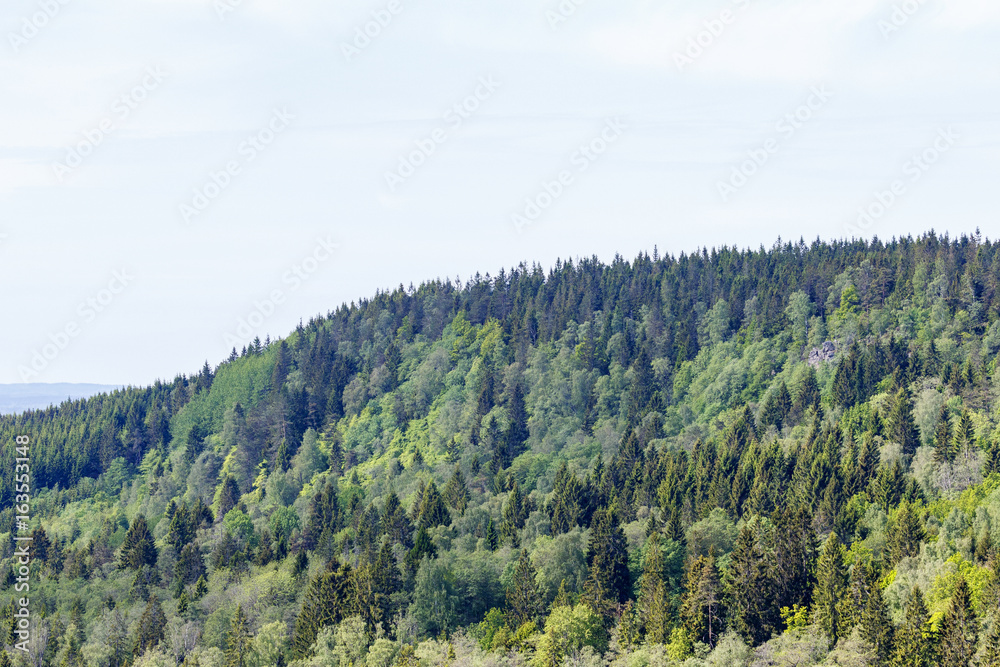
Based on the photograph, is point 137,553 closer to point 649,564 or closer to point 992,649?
point 649,564

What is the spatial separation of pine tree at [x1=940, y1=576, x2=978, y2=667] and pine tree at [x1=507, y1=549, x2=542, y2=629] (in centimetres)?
3868

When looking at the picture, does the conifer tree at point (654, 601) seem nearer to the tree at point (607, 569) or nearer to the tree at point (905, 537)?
the tree at point (607, 569)

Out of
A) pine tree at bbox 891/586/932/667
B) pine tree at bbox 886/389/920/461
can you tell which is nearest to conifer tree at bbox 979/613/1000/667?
pine tree at bbox 891/586/932/667

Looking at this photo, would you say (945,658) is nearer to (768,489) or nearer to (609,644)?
(609,644)

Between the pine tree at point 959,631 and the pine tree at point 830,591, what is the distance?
353 inches

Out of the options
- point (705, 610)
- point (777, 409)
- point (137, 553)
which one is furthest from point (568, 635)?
point (777, 409)

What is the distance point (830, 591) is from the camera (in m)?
94.0

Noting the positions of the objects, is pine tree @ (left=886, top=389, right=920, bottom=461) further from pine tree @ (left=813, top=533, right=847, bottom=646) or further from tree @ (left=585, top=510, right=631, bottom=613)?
pine tree @ (left=813, top=533, right=847, bottom=646)

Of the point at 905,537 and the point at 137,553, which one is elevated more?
the point at 905,537

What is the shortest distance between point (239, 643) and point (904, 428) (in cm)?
8436

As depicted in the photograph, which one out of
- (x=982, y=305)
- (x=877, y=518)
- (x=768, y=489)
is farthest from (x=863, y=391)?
(x=877, y=518)

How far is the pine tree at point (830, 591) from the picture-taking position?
300 ft

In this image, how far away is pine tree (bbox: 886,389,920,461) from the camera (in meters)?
150

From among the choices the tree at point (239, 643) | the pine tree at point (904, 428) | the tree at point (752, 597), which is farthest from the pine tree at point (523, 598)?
the pine tree at point (904, 428)
